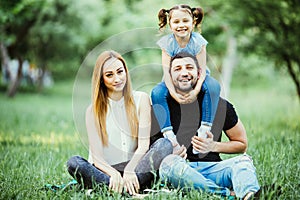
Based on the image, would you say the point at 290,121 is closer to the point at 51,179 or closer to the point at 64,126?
the point at 64,126

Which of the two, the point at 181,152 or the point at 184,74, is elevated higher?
the point at 184,74

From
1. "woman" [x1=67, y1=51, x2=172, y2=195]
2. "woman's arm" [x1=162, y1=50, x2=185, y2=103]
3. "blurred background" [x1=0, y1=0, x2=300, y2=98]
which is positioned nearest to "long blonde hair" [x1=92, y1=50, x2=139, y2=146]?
"woman" [x1=67, y1=51, x2=172, y2=195]

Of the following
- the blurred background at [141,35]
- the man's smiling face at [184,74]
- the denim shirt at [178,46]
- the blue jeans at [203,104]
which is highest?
the blurred background at [141,35]

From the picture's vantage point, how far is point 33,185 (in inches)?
133

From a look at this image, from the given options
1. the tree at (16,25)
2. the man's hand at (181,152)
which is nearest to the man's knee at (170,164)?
the man's hand at (181,152)

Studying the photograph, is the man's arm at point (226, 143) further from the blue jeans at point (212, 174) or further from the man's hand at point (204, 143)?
the blue jeans at point (212, 174)

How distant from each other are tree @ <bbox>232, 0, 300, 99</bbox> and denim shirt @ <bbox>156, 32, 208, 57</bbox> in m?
3.94

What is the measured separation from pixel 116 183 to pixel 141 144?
36 cm

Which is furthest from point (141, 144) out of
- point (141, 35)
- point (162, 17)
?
point (141, 35)

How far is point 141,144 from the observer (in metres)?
3.39

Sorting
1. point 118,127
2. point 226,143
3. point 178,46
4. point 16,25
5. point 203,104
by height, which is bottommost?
point 226,143

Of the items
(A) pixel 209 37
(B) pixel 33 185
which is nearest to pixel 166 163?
(B) pixel 33 185

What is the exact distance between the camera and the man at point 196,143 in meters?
3.17

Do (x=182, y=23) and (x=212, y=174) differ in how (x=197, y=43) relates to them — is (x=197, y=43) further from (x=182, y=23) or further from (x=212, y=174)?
→ (x=212, y=174)
